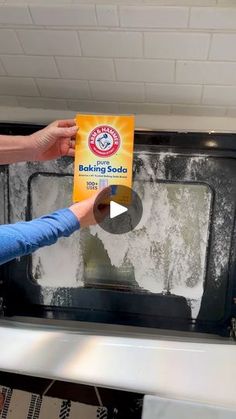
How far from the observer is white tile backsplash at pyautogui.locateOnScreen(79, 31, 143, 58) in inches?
45.0

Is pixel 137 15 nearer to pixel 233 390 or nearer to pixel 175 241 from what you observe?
pixel 175 241

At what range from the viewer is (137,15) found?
3.52 ft

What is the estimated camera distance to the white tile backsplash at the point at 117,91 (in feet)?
4.33

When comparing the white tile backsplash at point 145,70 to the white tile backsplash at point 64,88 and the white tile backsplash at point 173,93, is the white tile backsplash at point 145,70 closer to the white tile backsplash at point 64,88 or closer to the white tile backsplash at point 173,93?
the white tile backsplash at point 173,93

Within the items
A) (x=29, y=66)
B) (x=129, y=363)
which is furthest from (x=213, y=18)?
(x=129, y=363)

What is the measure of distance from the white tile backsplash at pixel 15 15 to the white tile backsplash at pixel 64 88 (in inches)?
9.1

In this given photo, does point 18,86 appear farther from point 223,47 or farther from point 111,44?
point 223,47

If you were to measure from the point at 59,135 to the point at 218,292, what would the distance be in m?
0.80

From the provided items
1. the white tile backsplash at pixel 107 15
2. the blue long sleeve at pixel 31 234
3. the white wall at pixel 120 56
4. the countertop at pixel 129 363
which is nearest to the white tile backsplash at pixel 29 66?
the white wall at pixel 120 56

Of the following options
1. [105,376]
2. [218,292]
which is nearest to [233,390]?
[105,376]

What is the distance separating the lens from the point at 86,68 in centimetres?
127

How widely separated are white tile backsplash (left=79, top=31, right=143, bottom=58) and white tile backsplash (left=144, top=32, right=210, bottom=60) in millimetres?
30

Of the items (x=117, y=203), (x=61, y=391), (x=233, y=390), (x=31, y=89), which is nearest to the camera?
(x=233, y=390)

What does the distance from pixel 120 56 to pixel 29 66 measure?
12.0 inches
